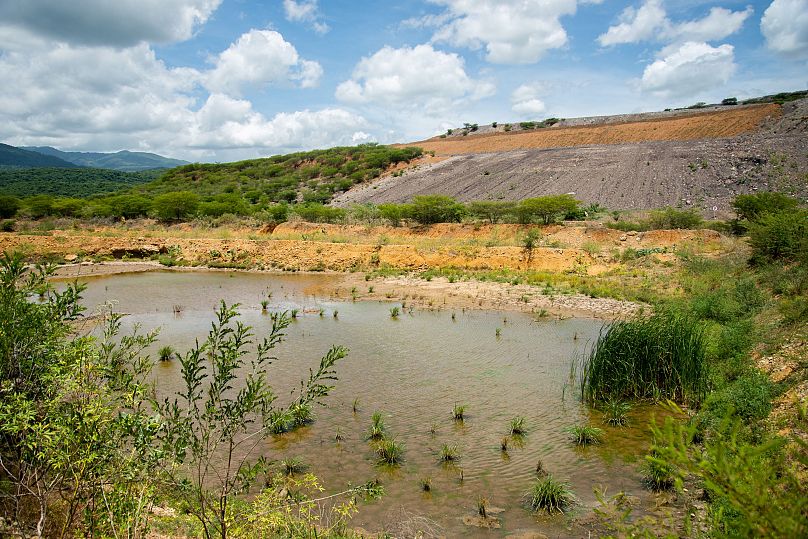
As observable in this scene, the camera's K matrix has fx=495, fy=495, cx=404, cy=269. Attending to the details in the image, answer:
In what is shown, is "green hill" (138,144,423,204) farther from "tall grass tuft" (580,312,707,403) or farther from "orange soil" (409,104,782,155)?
"tall grass tuft" (580,312,707,403)

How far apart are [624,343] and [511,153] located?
5783 cm

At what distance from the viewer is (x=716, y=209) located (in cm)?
3350

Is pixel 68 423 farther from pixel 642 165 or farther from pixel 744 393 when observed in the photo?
pixel 642 165

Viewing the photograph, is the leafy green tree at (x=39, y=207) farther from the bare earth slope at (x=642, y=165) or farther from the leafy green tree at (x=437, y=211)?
the leafy green tree at (x=437, y=211)

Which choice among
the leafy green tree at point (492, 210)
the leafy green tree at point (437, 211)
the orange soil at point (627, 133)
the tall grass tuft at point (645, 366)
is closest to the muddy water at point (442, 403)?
the tall grass tuft at point (645, 366)

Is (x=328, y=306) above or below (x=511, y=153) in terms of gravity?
below

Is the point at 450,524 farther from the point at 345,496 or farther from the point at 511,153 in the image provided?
the point at 511,153

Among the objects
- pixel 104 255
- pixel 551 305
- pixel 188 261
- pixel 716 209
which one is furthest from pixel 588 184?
pixel 104 255

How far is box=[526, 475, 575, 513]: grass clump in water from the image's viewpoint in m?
5.97

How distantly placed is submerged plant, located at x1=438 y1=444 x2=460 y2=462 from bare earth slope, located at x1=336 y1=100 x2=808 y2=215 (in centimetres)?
3315

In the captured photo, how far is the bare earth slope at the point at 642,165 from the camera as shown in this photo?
3778 cm

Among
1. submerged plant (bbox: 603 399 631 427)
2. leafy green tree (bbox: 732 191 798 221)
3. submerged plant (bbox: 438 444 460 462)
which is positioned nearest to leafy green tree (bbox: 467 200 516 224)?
leafy green tree (bbox: 732 191 798 221)

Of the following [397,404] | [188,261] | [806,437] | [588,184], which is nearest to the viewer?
[806,437]

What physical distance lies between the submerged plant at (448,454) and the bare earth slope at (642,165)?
3315 centimetres
